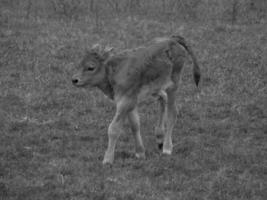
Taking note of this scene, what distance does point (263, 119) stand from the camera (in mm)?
11977

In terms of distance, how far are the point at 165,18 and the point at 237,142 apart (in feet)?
33.7

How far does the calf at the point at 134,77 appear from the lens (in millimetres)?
9414

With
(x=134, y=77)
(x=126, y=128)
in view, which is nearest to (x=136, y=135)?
(x=134, y=77)

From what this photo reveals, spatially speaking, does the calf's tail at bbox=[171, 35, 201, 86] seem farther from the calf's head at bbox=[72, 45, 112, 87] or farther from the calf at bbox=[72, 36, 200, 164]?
the calf's head at bbox=[72, 45, 112, 87]

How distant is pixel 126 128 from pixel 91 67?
2.13m

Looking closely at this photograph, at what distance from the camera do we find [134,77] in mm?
9469

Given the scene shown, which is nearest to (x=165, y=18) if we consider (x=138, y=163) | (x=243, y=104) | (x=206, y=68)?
(x=206, y=68)

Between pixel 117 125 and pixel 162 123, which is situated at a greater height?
pixel 117 125

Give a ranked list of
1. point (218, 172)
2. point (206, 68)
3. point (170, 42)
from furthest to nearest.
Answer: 1. point (206, 68)
2. point (170, 42)
3. point (218, 172)

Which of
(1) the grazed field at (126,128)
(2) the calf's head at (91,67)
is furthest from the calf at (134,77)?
(1) the grazed field at (126,128)

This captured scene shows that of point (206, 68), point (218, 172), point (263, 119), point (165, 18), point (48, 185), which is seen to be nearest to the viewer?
point (48, 185)

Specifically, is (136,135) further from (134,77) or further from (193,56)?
(193,56)

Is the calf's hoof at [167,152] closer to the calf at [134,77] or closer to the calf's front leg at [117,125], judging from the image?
the calf at [134,77]

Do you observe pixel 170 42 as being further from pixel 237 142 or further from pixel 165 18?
pixel 165 18
